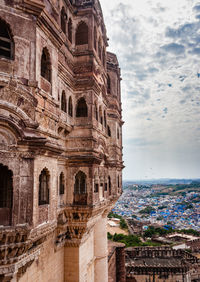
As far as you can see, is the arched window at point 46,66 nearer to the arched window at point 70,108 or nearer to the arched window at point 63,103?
the arched window at point 63,103

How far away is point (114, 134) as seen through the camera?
19.8 meters

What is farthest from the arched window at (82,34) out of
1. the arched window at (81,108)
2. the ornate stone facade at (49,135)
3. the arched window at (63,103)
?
the arched window at (63,103)

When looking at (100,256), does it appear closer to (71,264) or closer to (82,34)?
(71,264)

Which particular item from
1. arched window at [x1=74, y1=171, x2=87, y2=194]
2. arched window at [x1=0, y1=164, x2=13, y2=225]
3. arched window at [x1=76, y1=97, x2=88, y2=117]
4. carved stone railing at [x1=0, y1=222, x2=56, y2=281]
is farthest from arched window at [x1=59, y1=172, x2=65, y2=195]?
arched window at [x1=0, y1=164, x2=13, y2=225]

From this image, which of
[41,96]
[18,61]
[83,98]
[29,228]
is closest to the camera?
[29,228]

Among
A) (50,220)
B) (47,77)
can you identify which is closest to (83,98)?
(47,77)

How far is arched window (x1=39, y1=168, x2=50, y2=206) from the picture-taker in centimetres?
841

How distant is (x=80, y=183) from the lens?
1259cm

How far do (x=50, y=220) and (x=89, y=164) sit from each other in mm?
4299

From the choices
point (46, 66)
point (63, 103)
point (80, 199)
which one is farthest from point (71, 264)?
point (46, 66)

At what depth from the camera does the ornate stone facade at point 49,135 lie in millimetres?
7242

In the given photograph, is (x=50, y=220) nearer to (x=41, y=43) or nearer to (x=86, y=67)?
(x=41, y=43)

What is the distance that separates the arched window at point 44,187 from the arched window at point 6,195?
1.24 metres

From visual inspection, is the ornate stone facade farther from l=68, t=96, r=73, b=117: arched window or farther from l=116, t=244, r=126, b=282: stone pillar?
l=116, t=244, r=126, b=282: stone pillar
